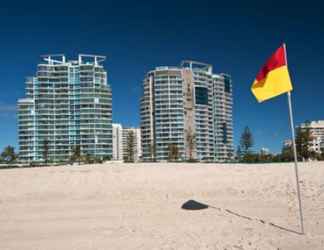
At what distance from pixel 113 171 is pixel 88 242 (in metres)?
13.7

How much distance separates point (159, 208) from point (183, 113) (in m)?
119

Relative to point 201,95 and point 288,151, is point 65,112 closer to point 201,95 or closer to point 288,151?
point 201,95

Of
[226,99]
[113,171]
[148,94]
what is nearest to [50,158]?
[148,94]

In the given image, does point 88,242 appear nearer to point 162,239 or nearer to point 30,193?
point 162,239

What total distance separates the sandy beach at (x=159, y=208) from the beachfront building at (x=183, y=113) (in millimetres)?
103610

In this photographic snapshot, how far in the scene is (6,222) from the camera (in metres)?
11.1

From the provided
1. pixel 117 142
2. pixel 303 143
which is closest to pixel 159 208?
pixel 303 143

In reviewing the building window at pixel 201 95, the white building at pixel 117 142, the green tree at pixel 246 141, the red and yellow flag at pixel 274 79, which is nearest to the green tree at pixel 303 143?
the green tree at pixel 246 141

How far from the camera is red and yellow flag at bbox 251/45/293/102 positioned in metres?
8.70

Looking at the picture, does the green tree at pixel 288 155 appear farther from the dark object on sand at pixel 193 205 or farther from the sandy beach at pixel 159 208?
the dark object on sand at pixel 193 205

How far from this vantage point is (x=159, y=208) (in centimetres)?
1280

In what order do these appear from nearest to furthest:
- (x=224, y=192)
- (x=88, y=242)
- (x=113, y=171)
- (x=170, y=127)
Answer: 1. (x=88, y=242)
2. (x=224, y=192)
3. (x=113, y=171)
4. (x=170, y=127)

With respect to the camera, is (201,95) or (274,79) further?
(201,95)

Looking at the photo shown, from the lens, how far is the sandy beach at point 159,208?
817 cm
